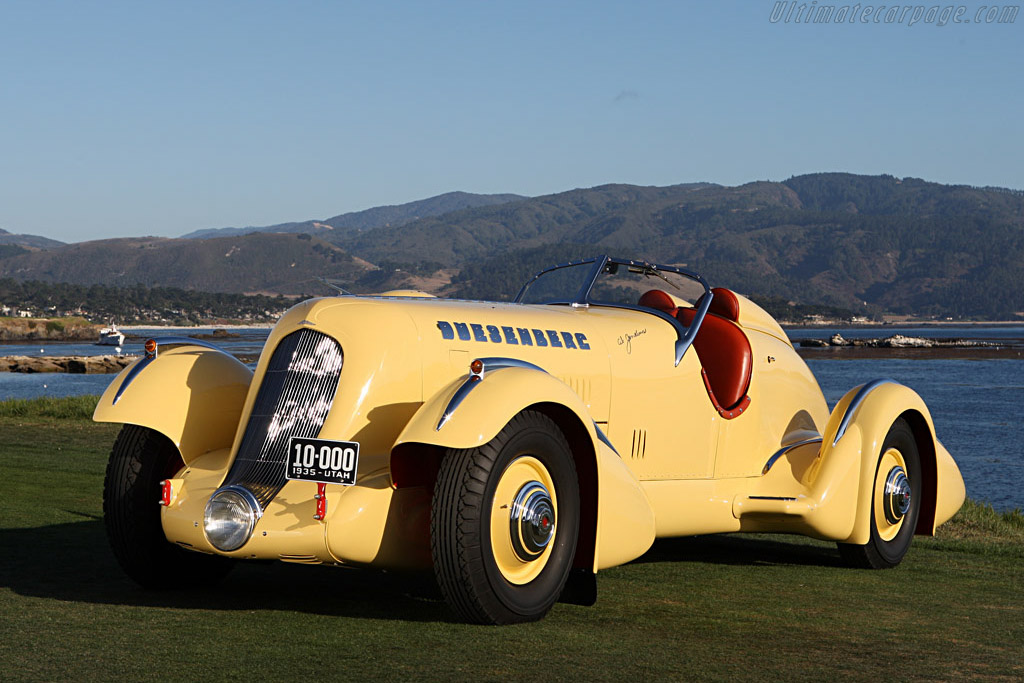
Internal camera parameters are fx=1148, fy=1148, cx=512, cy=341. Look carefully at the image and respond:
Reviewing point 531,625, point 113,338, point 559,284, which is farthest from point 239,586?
point 113,338

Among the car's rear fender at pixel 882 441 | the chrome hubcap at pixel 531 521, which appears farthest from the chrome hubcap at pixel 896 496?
the chrome hubcap at pixel 531 521

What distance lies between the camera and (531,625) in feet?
19.5

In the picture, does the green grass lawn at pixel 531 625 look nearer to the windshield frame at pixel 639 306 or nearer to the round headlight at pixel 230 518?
the round headlight at pixel 230 518

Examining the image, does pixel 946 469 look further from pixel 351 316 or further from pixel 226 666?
pixel 226 666

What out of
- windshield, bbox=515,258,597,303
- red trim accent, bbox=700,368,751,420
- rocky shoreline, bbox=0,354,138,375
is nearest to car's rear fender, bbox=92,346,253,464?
windshield, bbox=515,258,597,303

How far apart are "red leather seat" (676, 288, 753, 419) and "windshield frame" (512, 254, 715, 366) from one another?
0.12 meters

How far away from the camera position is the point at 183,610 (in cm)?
619

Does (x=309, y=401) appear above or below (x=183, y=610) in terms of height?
above

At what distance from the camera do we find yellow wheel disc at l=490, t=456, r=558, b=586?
589 centimetres

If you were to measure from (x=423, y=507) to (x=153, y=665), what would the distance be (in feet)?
5.48

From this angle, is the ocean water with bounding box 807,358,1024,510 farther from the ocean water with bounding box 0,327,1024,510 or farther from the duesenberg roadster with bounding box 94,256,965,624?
the duesenberg roadster with bounding box 94,256,965,624

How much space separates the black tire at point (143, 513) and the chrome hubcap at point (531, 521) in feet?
7.06

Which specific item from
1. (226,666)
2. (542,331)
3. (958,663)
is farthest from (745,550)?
(226,666)

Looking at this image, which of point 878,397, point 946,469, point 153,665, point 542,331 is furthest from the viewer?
point 946,469
